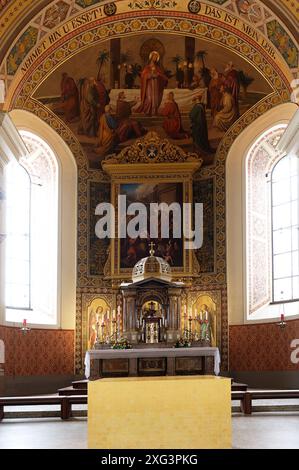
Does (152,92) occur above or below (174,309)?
above

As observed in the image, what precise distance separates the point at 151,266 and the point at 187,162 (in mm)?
3065

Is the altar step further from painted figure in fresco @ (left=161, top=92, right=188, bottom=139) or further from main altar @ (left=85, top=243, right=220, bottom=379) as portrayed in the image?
painted figure in fresco @ (left=161, top=92, right=188, bottom=139)

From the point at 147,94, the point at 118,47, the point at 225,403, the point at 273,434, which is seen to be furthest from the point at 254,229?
the point at 225,403

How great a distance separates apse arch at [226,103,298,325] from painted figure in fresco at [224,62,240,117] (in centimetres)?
75

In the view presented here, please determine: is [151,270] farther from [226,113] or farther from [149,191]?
[226,113]

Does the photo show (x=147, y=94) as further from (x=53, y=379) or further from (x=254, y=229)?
(x=53, y=379)

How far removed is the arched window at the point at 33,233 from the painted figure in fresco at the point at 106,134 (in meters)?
1.25

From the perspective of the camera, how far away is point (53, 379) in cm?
2081

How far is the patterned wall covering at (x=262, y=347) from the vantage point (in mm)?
20125

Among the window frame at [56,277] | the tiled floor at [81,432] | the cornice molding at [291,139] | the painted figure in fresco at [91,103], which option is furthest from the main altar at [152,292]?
the tiled floor at [81,432]

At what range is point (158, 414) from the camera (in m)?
9.78

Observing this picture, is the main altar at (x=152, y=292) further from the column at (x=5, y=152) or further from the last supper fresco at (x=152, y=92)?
the column at (x=5, y=152)

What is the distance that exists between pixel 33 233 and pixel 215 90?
5920mm

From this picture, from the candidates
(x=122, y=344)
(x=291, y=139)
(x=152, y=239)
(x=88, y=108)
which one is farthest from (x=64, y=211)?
(x=291, y=139)
